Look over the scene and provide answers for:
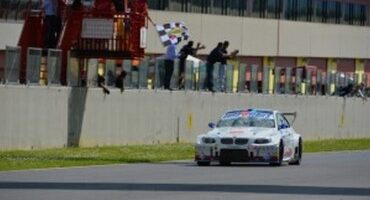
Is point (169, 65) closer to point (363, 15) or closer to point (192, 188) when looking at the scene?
point (192, 188)

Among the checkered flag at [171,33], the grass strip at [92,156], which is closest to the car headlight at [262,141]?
the grass strip at [92,156]

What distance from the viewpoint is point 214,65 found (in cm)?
4241

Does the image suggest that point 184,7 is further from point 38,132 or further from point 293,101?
point 38,132

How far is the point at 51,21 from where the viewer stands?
121 feet

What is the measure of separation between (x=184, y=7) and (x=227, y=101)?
15.1 metres

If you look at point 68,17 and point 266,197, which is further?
point 68,17

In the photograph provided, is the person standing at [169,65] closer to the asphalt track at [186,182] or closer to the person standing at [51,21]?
the person standing at [51,21]

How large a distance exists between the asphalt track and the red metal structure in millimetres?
7951

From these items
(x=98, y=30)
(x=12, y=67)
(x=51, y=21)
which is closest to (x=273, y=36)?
(x=98, y=30)

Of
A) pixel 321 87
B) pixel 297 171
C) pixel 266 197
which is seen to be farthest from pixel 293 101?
pixel 266 197

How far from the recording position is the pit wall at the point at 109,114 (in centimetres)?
3303

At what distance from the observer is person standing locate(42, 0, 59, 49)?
36688 millimetres

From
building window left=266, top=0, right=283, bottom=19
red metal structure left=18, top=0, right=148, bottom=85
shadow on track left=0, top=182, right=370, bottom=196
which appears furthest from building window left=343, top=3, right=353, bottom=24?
shadow on track left=0, top=182, right=370, bottom=196

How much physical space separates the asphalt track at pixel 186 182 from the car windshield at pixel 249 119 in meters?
1.17
